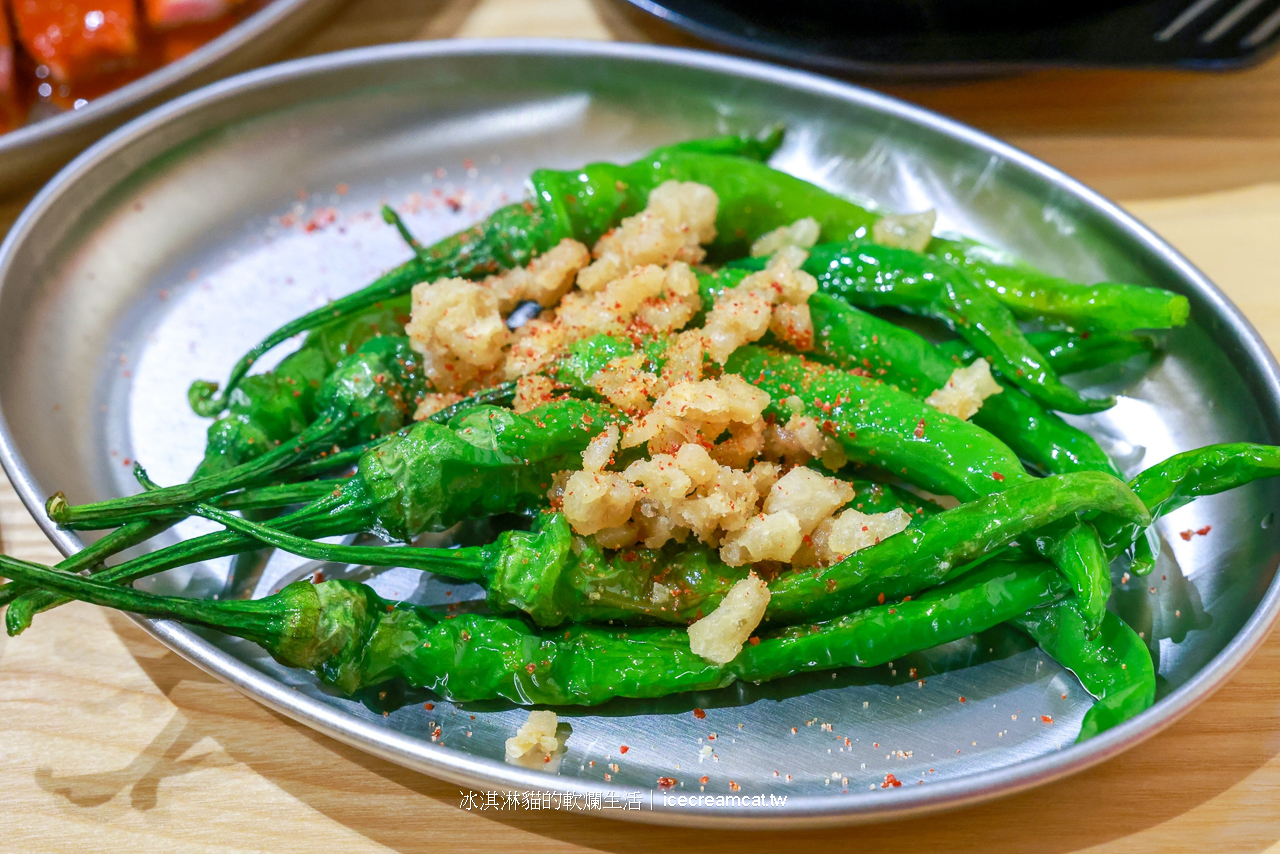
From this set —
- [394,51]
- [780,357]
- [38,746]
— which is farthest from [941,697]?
[394,51]

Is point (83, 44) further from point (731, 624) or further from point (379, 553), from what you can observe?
point (731, 624)

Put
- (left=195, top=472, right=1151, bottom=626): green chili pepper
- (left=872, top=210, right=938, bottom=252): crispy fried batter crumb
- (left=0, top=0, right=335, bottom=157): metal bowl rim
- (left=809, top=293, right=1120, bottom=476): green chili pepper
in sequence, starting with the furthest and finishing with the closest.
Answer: (left=0, top=0, right=335, bottom=157): metal bowl rim → (left=872, top=210, right=938, bottom=252): crispy fried batter crumb → (left=809, top=293, right=1120, bottom=476): green chili pepper → (left=195, top=472, right=1151, bottom=626): green chili pepper

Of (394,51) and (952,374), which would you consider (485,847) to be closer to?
(952,374)

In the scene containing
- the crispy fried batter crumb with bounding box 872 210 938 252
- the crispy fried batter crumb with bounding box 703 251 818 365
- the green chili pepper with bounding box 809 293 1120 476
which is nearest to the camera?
the crispy fried batter crumb with bounding box 703 251 818 365

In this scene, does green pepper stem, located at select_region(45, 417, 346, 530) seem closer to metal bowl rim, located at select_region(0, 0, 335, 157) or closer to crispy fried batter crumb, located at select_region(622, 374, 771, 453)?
crispy fried batter crumb, located at select_region(622, 374, 771, 453)

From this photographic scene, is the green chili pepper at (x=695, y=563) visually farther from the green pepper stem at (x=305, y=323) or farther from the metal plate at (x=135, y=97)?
the metal plate at (x=135, y=97)

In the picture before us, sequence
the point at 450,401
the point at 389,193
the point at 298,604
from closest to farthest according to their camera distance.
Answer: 1. the point at 298,604
2. the point at 450,401
3. the point at 389,193

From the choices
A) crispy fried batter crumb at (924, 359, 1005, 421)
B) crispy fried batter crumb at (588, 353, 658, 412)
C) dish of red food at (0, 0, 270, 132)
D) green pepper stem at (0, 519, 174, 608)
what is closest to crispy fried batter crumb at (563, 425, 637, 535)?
crispy fried batter crumb at (588, 353, 658, 412)

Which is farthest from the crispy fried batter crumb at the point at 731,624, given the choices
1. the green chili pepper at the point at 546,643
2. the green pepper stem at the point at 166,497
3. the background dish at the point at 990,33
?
the background dish at the point at 990,33

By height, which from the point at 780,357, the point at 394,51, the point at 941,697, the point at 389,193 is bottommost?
the point at 941,697
